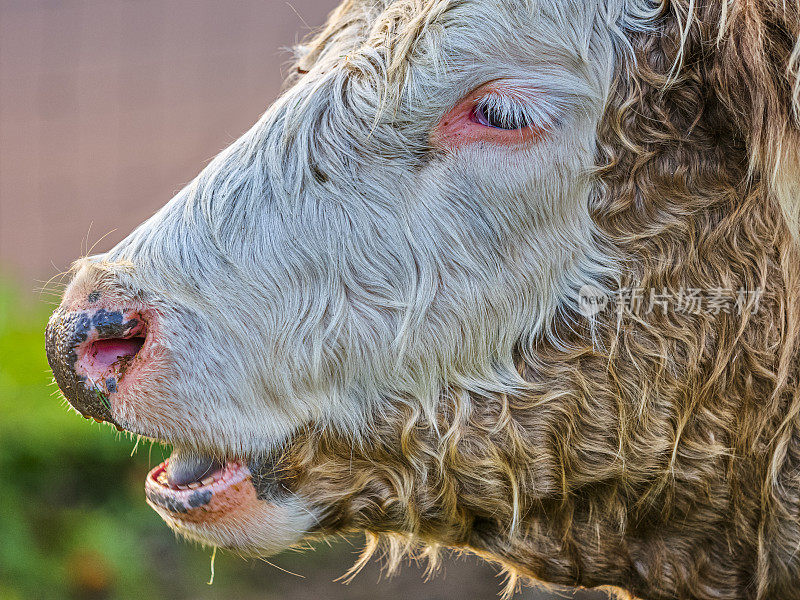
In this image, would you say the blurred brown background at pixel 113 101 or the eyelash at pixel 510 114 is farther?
the blurred brown background at pixel 113 101

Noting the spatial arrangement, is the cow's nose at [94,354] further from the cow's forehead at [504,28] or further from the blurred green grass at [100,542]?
the blurred green grass at [100,542]

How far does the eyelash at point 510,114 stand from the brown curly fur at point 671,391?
0.53 feet

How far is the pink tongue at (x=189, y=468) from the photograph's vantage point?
6.73 feet

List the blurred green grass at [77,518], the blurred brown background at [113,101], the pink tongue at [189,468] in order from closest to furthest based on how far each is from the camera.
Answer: the pink tongue at [189,468], the blurred green grass at [77,518], the blurred brown background at [113,101]

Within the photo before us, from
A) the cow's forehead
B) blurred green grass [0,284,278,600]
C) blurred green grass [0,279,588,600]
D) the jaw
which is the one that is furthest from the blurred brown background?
the jaw

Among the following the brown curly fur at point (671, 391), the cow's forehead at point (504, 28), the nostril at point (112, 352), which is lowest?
the brown curly fur at point (671, 391)

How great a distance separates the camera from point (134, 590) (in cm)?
476

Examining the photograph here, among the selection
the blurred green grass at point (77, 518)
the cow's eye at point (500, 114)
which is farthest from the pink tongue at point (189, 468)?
the blurred green grass at point (77, 518)

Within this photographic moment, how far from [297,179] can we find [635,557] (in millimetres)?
1317

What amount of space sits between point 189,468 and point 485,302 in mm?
848

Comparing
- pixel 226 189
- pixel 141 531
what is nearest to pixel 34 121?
pixel 141 531

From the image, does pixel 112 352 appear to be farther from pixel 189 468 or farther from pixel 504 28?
pixel 504 28

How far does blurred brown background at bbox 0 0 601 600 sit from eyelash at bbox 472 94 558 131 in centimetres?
718

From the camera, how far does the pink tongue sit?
6.73 feet
